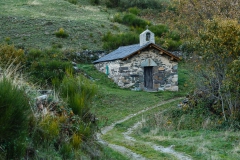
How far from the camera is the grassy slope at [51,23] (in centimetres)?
2812

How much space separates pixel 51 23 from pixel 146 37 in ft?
42.0

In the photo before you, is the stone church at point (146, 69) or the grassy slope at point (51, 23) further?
the grassy slope at point (51, 23)

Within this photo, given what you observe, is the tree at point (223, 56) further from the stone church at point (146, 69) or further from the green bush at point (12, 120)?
the green bush at point (12, 120)

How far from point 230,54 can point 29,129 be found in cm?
941

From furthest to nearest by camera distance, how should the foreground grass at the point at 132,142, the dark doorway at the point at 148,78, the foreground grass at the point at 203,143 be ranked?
the dark doorway at the point at 148,78 → the foreground grass at the point at 132,142 → the foreground grass at the point at 203,143

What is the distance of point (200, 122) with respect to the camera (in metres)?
13.1

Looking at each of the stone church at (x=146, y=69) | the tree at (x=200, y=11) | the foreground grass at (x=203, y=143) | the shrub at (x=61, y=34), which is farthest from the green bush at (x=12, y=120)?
the shrub at (x=61, y=34)

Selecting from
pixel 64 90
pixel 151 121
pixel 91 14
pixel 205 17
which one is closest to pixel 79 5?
pixel 91 14

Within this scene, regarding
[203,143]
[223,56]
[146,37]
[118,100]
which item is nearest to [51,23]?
[146,37]

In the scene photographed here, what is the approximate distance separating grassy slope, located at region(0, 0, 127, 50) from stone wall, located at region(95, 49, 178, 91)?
23.7 feet

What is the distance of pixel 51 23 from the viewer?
104 ft

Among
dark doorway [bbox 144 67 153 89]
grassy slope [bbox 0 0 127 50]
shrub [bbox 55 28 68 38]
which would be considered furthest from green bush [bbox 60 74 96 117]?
shrub [bbox 55 28 68 38]

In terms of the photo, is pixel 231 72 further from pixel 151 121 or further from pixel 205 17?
pixel 205 17

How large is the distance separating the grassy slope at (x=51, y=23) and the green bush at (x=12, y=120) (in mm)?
21589
